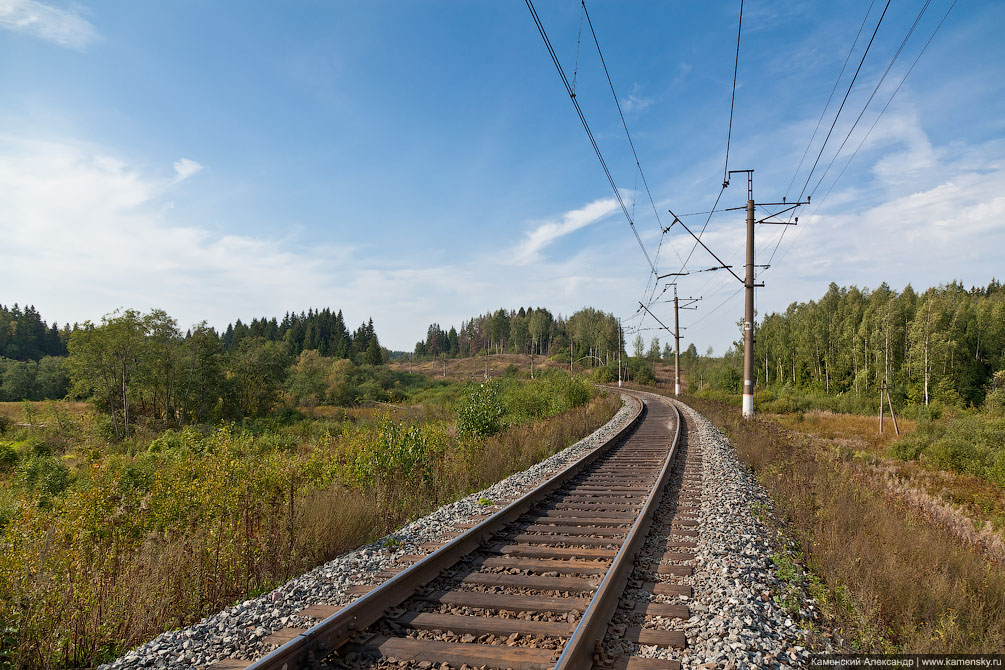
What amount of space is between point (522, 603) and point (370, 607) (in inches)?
46.0

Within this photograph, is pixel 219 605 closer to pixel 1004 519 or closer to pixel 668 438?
pixel 668 438

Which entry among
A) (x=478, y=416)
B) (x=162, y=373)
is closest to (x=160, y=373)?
(x=162, y=373)

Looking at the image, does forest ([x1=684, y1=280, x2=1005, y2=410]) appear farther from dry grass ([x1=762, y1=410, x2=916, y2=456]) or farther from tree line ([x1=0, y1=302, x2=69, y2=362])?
tree line ([x1=0, y1=302, x2=69, y2=362])

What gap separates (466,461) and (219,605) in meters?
6.21

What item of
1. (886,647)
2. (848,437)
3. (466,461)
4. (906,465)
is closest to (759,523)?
(886,647)

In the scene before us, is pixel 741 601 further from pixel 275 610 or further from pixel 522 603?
pixel 275 610

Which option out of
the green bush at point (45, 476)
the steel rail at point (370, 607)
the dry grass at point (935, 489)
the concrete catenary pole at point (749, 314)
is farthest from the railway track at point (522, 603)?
the green bush at point (45, 476)

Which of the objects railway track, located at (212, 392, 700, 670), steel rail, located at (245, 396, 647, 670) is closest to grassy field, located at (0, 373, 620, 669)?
railway track, located at (212, 392, 700, 670)

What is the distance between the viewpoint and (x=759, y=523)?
646cm

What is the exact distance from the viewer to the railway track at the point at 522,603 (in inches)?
128

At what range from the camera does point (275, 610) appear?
3936mm

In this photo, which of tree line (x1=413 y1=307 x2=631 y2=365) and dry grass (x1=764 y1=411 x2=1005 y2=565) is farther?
tree line (x1=413 y1=307 x2=631 y2=365)

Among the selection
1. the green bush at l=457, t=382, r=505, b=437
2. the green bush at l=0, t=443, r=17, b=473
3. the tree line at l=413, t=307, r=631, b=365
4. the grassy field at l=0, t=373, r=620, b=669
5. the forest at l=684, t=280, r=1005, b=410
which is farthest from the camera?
the tree line at l=413, t=307, r=631, b=365

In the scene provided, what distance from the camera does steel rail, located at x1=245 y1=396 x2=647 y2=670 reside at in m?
3.07
